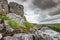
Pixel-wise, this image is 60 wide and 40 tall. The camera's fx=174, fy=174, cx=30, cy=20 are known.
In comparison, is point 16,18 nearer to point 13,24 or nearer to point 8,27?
point 13,24

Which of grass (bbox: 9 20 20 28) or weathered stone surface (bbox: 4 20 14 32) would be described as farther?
grass (bbox: 9 20 20 28)

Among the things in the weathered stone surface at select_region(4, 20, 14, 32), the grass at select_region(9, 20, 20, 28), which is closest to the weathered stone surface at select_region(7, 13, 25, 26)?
the grass at select_region(9, 20, 20, 28)

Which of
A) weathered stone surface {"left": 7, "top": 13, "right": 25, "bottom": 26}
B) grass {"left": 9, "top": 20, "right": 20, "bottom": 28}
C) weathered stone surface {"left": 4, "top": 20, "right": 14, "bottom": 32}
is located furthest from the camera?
weathered stone surface {"left": 7, "top": 13, "right": 25, "bottom": 26}

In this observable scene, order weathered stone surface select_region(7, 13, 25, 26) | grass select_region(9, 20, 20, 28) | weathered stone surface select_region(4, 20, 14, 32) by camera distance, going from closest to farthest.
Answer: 1. weathered stone surface select_region(4, 20, 14, 32)
2. grass select_region(9, 20, 20, 28)
3. weathered stone surface select_region(7, 13, 25, 26)

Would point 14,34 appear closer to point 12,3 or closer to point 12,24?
point 12,24

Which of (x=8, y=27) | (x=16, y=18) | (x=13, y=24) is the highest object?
(x=16, y=18)

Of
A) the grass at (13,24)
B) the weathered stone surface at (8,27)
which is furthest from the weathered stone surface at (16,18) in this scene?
the weathered stone surface at (8,27)

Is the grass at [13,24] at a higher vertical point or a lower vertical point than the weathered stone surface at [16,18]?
lower

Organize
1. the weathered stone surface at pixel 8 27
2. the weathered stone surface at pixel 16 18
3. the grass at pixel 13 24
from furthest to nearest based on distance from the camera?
1. the weathered stone surface at pixel 16 18
2. the grass at pixel 13 24
3. the weathered stone surface at pixel 8 27

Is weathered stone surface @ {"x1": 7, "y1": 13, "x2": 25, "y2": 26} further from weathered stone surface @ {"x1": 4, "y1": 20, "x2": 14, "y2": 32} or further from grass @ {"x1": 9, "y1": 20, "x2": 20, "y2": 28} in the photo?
weathered stone surface @ {"x1": 4, "y1": 20, "x2": 14, "y2": 32}

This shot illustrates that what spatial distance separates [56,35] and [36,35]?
1956 mm

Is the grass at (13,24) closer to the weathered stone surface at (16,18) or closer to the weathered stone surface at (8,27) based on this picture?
the weathered stone surface at (8,27)

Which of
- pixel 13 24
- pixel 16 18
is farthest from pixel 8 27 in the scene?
pixel 16 18

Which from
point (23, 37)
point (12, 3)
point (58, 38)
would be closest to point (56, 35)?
point (58, 38)
